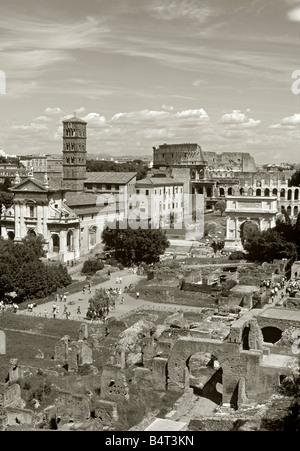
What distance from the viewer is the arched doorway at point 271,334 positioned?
29047 mm

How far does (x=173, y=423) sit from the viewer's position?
18.3 meters

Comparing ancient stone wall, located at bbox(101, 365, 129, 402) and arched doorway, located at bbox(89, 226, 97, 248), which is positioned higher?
arched doorway, located at bbox(89, 226, 97, 248)

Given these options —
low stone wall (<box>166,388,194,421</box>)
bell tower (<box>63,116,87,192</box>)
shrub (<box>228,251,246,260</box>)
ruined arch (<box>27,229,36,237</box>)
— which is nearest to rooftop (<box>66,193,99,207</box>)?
ruined arch (<box>27,229,36,237</box>)

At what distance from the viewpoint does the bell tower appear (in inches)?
2712

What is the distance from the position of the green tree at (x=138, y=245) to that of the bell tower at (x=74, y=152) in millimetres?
19047

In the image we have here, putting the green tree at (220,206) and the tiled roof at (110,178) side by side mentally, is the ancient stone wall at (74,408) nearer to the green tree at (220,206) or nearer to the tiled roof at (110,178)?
the tiled roof at (110,178)

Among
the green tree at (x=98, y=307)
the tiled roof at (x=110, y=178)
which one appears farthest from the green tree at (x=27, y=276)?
the tiled roof at (x=110, y=178)

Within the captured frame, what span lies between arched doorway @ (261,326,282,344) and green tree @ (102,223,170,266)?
73.1ft

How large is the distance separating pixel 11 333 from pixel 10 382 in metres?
9.54

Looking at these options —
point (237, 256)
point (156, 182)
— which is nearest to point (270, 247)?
point (237, 256)

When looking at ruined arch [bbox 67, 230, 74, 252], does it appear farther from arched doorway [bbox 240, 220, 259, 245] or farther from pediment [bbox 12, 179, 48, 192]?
arched doorway [bbox 240, 220, 259, 245]

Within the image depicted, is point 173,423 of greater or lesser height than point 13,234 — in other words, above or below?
below
